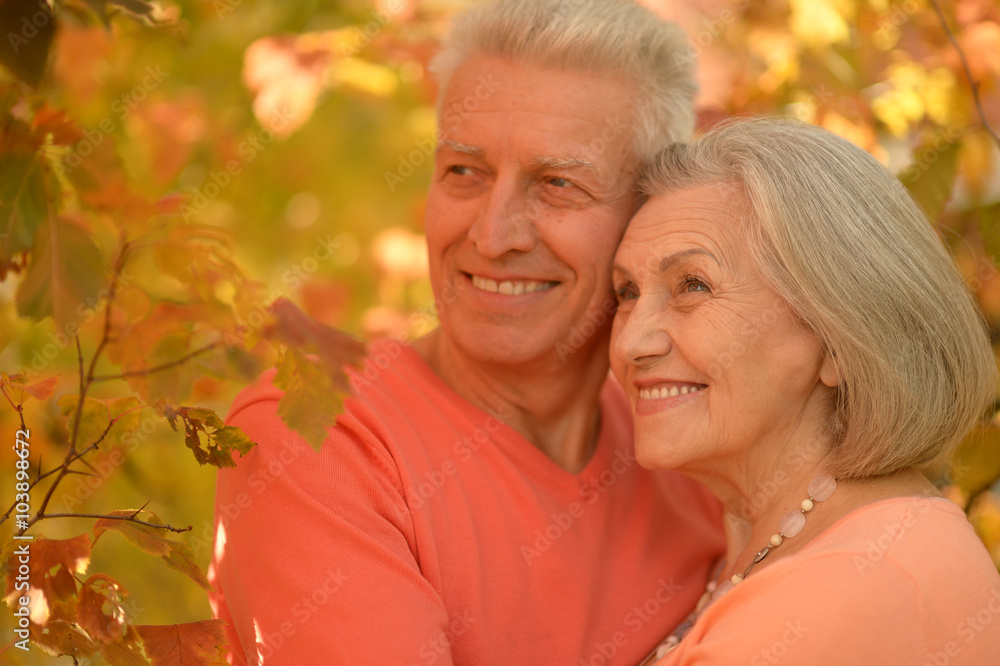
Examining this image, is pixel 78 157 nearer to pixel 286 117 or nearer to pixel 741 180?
pixel 741 180

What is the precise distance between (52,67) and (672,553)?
171 centimetres

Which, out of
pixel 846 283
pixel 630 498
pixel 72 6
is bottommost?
pixel 630 498

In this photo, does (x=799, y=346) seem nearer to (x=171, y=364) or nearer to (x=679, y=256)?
(x=679, y=256)

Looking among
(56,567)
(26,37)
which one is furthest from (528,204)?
(56,567)

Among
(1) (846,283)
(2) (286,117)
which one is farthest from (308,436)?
(2) (286,117)

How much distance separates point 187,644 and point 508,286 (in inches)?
44.3

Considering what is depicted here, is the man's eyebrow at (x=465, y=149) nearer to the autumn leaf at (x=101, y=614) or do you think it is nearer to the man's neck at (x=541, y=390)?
the man's neck at (x=541, y=390)

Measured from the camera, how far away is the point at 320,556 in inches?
70.4

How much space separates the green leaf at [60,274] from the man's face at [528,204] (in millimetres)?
925

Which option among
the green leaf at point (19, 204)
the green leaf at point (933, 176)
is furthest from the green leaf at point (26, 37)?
the green leaf at point (933, 176)

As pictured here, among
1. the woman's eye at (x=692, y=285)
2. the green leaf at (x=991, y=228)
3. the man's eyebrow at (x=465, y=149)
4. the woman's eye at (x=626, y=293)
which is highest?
the man's eyebrow at (x=465, y=149)

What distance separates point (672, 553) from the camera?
2.38m

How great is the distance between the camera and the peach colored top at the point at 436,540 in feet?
5.82

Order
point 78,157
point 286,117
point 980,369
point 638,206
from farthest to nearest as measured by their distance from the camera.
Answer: point 286,117, point 638,206, point 980,369, point 78,157
